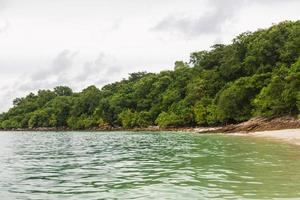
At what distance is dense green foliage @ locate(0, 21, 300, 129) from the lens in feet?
224

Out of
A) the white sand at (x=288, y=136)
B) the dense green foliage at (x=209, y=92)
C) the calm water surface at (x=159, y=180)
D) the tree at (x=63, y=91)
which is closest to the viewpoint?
the calm water surface at (x=159, y=180)

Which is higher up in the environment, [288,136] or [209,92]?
[209,92]

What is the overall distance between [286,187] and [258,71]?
231 ft

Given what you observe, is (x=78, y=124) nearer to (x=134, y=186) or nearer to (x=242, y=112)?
(x=242, y=112)

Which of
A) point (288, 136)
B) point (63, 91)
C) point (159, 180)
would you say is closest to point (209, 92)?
point (288, 136)

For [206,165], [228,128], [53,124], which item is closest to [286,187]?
[206,165]

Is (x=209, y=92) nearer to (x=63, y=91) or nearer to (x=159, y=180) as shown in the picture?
(x=159, y=180)

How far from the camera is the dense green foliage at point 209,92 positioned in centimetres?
6831

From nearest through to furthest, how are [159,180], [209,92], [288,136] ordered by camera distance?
[159,180], [288,136], [209,92]

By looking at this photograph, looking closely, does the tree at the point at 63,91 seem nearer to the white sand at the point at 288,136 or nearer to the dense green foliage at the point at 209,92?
the dense green foliage at the point at 209,92

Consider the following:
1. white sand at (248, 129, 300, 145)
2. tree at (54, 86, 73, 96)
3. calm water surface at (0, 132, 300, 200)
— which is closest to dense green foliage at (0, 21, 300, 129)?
white sand at (248, 129, 300, 145)

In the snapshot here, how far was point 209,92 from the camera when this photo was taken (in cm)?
9344

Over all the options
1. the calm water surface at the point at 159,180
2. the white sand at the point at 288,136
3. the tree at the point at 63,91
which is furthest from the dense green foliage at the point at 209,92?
the calm water surface at the point at 159,180

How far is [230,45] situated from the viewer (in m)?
97.1
